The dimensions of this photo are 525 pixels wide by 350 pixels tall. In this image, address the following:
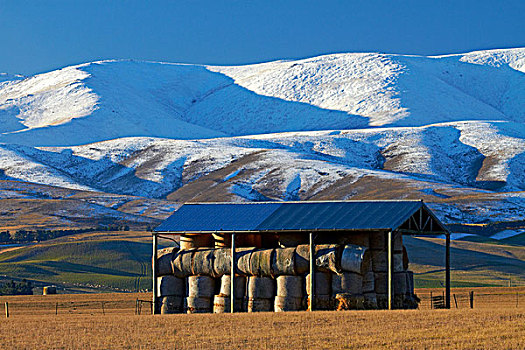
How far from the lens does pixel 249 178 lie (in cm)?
18438

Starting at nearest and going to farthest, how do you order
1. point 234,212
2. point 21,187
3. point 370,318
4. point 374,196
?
point 370,318 → point 234,212 → point 374,196 → point 21,187

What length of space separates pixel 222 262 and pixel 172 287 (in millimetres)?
3164

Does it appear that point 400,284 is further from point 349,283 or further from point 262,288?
point 262,288

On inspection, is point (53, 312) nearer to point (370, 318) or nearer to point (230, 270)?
point (230, 270)

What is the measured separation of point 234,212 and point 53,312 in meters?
12.2

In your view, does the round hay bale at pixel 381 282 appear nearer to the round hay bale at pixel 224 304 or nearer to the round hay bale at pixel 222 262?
the round hay bale at pixel 224 304

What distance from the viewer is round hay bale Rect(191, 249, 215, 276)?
4222cm

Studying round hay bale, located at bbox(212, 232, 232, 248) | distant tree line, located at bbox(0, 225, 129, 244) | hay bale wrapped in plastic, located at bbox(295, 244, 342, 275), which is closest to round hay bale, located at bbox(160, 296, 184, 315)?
round hay bale, located at bbox(212, 232, 232, 248)

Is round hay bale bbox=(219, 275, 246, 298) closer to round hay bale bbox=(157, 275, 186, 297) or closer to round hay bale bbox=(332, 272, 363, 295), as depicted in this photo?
round hay bale bbox=(157, 275, 186, 297)

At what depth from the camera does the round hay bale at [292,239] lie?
4119 cm

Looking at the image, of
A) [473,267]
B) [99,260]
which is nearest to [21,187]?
[99,260]

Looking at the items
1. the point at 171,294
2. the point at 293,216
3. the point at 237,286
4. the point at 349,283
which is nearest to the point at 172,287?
the point at 171,294

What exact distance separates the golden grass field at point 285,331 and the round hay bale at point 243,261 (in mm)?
3743

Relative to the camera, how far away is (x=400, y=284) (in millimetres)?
40188
